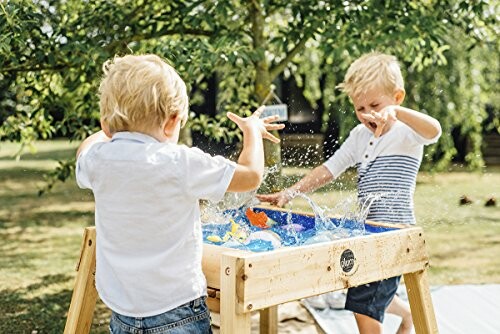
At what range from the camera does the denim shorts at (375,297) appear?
299cm

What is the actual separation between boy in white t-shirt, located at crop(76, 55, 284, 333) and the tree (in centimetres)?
163

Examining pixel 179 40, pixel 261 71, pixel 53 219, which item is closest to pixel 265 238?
pixel 179 40

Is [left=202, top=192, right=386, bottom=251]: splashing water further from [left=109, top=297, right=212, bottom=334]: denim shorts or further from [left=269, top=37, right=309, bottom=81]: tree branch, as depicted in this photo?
[left=269, top=37, right=309, bottom=81]: tree branch

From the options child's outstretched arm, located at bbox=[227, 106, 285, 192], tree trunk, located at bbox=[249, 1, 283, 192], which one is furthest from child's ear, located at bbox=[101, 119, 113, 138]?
tree trunk, located at bbox=[249, 1, 283, 192]

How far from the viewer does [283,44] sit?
4.25 m

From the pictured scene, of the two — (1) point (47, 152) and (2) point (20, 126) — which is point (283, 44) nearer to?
(2) point (20, 126)

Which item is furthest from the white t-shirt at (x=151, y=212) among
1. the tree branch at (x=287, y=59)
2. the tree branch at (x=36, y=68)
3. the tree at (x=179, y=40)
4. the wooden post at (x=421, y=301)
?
the tree branch at (x=287, y=59)

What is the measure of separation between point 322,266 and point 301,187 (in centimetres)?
91

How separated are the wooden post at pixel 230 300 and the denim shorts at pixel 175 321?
0.06 metres

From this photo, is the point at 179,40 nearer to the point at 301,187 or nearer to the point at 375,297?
the point at 301,187

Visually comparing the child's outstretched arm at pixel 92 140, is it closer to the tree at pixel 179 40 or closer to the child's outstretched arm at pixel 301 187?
the child's outstretched arm at pixel 301 187

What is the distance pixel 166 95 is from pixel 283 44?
2264 millimetres

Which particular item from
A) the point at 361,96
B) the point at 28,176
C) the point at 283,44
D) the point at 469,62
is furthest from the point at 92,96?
the point at 28,176

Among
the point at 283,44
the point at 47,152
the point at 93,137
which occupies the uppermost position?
the point at 283,44
